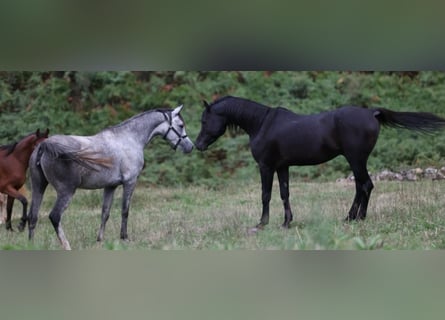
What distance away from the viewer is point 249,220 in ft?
24.3

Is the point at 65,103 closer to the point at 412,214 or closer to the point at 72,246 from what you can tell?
the point at 72,246

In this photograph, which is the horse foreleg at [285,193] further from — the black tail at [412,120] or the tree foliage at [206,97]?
the tree foliage at [206,97]

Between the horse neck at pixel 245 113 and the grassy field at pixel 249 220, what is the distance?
124 cm

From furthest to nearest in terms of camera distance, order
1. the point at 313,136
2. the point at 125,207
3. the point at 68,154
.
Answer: the point at 313,136 < the point at 125,207 < the point at 68,154

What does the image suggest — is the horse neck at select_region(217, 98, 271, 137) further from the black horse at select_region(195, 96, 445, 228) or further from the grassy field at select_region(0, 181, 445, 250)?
the grassy field at select_region(0, 181, 445, 250)

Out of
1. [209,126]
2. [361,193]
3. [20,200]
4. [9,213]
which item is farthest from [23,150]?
[361,193]

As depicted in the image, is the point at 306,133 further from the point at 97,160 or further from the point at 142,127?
the point at 97,160

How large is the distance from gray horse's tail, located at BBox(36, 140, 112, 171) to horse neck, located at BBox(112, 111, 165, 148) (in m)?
0.68

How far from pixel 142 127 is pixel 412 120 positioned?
3.29 m

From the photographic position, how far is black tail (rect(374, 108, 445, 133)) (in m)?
6.81

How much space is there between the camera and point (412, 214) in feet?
23.1

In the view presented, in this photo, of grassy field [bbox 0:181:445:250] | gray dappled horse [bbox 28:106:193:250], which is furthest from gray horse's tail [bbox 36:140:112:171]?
grassy field [bbox 0:181:445:250]

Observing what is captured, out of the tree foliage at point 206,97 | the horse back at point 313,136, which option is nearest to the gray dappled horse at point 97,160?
the horse back at point 313,136

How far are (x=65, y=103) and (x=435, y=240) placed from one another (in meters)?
9.17
